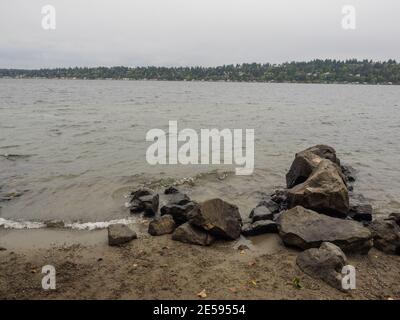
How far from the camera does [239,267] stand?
720cm

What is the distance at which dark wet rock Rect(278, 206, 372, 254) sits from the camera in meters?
7.70

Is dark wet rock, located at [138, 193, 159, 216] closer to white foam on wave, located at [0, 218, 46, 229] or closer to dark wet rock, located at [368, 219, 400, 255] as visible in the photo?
white foam on wave, located at [0, 218, 46, 229]

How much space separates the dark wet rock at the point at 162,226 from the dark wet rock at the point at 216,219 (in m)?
0.64

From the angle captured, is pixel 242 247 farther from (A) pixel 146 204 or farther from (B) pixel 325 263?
(A) pixel 146 204

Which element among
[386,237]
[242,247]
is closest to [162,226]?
[242,247]

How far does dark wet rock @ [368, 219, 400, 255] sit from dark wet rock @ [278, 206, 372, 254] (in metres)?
0.45

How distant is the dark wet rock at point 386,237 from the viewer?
26.2 ft

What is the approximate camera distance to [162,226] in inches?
348

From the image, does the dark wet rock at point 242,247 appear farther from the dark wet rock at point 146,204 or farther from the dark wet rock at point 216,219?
the dark wet rock at point 146,204

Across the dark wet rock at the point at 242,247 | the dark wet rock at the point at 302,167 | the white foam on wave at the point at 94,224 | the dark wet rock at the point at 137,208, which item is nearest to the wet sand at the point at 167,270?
the dark wet rock at the point at 242,247

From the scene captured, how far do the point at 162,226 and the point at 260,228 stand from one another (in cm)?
229

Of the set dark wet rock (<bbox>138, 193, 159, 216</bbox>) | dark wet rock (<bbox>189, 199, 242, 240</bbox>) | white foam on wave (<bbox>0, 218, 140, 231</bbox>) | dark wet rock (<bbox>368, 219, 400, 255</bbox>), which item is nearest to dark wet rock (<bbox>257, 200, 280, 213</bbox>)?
dark wet rock (<bbox>189, 199, 242, 240</bbox>)

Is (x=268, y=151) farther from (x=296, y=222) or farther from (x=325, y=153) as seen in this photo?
(x=296, y=222)
